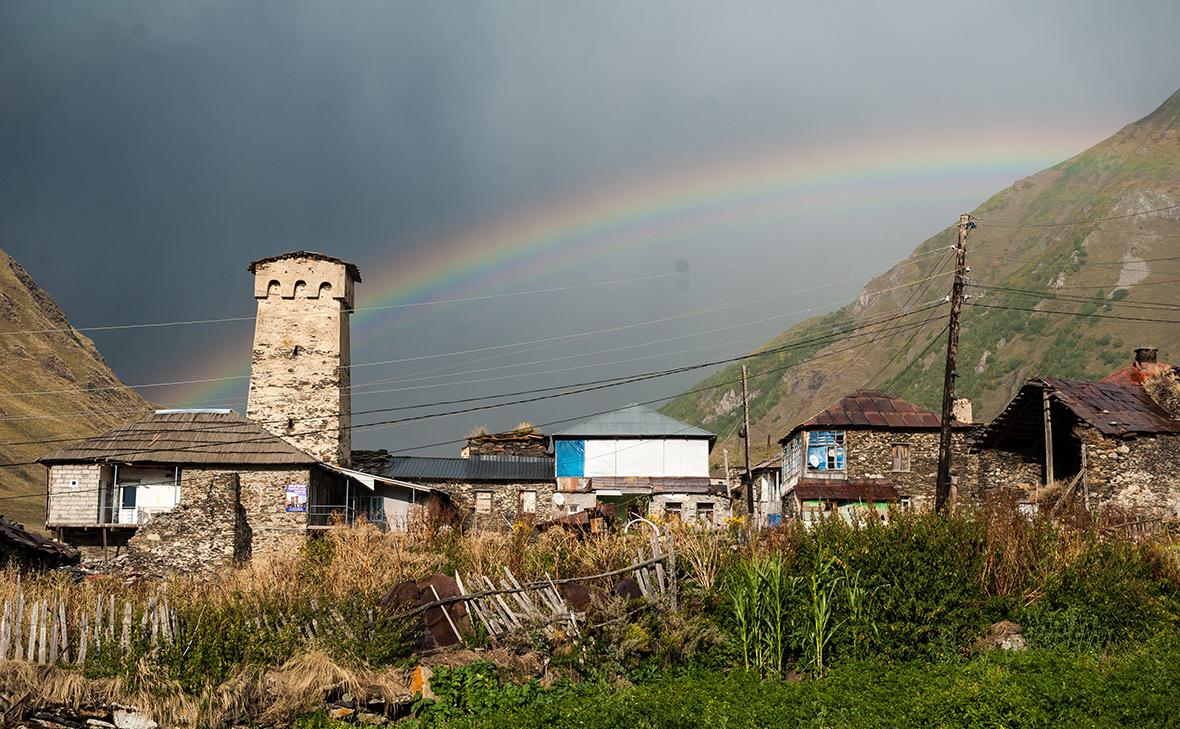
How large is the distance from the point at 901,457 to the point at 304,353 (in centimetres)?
2677

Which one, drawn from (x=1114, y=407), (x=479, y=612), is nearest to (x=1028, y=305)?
(x=1114, y=407)

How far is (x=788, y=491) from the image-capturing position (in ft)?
153

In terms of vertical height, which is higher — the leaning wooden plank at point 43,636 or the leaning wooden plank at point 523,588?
the leaning wooden plank at point 523,588

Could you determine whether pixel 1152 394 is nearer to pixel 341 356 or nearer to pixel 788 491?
pixel 788 491

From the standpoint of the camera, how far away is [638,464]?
49.4 m

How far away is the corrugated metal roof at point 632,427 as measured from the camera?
49.5 meters

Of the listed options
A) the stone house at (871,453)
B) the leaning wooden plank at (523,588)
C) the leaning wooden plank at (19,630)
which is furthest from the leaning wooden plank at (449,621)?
the stone house at (871,453)

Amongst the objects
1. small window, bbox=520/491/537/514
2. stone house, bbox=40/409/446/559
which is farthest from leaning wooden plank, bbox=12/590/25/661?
small window, bbox=520/491/537/514

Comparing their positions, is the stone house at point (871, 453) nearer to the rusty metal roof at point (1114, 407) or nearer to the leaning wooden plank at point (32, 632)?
the rusty metal roof at point (1114, 407)

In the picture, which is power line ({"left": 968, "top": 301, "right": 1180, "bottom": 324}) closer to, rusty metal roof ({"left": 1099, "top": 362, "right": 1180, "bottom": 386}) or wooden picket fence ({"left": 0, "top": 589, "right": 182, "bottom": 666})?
rusty metal roof ({"left": 1099, "top": 362, "right": 1180, "bottom": 386})

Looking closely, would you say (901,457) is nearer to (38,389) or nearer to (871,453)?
(871,453)

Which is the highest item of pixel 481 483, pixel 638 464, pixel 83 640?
pixel 638 464

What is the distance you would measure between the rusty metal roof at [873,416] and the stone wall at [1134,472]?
1468cm

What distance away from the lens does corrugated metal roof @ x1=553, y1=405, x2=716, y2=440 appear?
49469 mm
